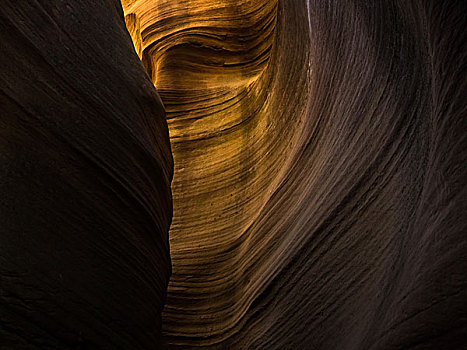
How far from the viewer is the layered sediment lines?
1.22 metres

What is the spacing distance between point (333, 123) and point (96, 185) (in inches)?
34.8

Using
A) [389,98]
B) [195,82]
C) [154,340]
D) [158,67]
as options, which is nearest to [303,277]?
[154,340]

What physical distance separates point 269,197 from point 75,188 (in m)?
1.04

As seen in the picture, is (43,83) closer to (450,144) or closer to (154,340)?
(154,340)

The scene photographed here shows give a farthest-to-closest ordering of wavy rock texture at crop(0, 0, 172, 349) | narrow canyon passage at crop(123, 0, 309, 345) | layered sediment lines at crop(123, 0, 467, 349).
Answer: narrow canyon passage at crop(123, 0, 309, 345), wavy rock texture at crop(0, 0, 172, 349), layered sediment lines at crop(123, 0, 467, 349)

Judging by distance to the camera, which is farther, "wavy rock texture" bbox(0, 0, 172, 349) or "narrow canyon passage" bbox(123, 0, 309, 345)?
"narrow canyon passage" bbox(123, 0, 309, 345)

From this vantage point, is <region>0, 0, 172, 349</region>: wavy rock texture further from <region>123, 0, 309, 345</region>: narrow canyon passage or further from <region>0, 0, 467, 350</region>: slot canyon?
<region>123, 0, 309, 345</region>: narrow canyon passage

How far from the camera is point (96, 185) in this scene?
1.72 metres

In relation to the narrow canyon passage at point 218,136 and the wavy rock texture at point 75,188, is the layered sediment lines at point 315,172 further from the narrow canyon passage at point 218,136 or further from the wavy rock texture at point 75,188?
the wavy rock texture at point 75,188

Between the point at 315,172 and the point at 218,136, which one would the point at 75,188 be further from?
the point at 218,136

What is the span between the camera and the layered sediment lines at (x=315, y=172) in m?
1.22

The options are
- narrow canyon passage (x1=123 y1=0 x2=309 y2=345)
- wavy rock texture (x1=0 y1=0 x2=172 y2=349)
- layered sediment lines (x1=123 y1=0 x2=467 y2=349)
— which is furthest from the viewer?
narrow canyon passage (x1=123 y1=0 x2=309 y2=345)

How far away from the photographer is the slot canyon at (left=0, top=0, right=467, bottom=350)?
1240 mm

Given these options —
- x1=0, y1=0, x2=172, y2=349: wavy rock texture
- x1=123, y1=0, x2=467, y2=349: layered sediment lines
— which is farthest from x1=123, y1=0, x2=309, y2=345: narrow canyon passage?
x1=0, y1=0, x2=172, y2=349: wavy rock texture
